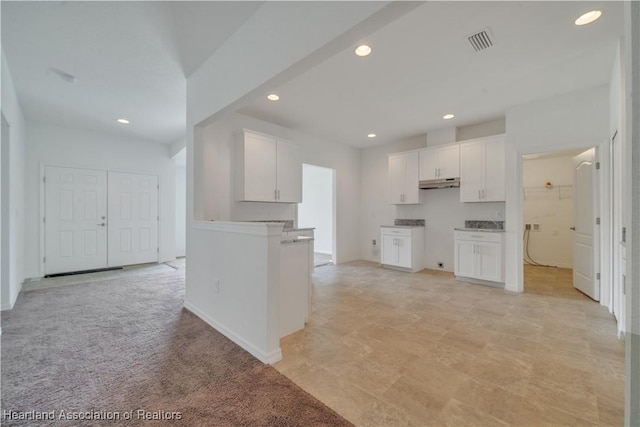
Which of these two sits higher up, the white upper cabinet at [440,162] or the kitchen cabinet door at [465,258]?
the white upper cabinet at [440,162]

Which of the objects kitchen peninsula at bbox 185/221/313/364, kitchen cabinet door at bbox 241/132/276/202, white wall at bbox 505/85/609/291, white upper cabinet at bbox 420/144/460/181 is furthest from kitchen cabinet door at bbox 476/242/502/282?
kitchen cabinet door at bbox 241/132/276/202

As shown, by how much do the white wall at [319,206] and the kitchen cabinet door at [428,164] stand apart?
3.18 m

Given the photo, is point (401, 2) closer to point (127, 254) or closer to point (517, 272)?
point (517, 272)

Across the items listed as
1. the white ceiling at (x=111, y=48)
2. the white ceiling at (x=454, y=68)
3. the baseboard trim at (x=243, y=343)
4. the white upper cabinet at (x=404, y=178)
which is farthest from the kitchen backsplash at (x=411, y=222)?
the white ceiling at (x=111, y=48)

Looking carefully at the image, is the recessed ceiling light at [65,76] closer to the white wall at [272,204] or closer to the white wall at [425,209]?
the white wall at [272,204]

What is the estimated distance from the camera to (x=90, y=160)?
212 inches

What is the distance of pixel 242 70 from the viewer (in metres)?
2.41

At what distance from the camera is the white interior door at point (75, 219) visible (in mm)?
4965

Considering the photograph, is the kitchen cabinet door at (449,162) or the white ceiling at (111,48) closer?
the white ceiling at (111,48)

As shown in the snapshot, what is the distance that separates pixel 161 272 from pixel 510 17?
21.5ft

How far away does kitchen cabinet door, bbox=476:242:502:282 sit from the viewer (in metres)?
4.14

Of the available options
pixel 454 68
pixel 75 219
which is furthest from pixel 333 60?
pixel 75 219

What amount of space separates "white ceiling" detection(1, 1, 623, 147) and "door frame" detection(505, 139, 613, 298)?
2.52 feet

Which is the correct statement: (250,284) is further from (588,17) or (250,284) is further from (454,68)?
(588,17)
